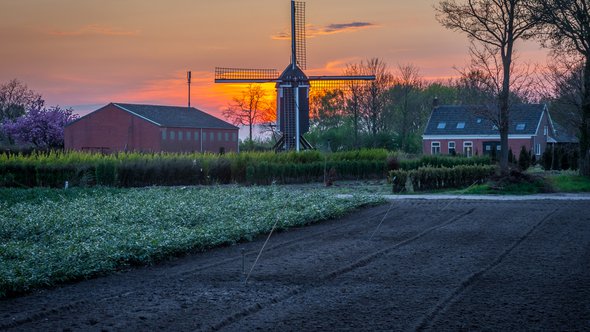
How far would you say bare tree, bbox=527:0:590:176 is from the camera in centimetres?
3192

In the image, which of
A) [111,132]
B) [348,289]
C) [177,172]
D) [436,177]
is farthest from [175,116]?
[348,289]

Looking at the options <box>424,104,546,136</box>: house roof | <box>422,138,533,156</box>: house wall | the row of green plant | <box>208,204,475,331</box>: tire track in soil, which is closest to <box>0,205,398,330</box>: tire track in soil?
the row of green plant

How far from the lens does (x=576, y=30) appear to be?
32.3m

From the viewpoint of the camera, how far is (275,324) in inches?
325

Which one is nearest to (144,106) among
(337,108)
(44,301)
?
(337,108)

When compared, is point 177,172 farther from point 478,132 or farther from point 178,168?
point 478,132

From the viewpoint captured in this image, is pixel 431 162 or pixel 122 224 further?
pixel 431 162

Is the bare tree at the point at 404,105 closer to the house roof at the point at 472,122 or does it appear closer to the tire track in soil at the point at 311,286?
the house roof at the point at 472,122

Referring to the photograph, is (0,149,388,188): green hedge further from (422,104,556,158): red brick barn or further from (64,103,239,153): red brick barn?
(64,103,239,153): red brick barn

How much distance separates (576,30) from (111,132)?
154ft

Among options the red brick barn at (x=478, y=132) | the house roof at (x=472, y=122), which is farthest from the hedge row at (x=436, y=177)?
the house roof at (x=472, y=122)

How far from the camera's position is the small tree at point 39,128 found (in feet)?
239

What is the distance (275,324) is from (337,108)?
7227 centimetres

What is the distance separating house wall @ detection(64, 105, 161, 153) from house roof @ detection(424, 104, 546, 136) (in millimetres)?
24329
